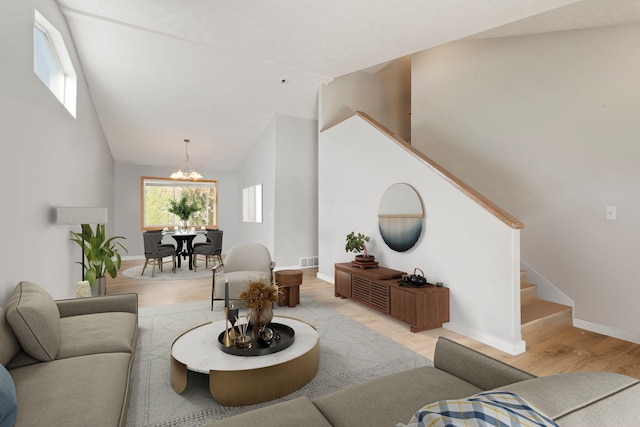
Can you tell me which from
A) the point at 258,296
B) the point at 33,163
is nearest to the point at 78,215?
the point at 33,163

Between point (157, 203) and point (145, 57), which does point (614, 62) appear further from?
point (157, 203)

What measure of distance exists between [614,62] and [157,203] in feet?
30.8

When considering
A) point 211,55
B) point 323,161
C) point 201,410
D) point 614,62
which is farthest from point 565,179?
point 211,55

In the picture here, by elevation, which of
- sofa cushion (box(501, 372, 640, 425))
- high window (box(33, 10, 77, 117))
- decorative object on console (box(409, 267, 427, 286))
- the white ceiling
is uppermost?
the white ceiling

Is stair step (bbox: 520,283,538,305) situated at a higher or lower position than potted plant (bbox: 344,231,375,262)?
lower

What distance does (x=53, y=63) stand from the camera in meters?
3.92

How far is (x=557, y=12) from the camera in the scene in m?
3.21

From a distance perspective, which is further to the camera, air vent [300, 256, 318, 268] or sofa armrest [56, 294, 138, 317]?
air vent [300, 256, 318, 268]

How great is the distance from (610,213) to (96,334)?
15.2ft

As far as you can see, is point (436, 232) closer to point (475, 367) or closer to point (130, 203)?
point (475, 367)

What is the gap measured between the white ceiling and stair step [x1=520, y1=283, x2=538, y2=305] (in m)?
2.80

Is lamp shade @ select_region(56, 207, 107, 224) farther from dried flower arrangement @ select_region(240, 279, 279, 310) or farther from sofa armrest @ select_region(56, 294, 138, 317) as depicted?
dried flower arrangement @ select_region(240, 279, 279, 310)

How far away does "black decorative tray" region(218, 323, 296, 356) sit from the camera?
2229 mm

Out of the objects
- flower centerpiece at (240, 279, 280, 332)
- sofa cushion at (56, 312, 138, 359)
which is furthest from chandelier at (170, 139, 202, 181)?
flower centerpiece at (240, 279, 280, 332)
